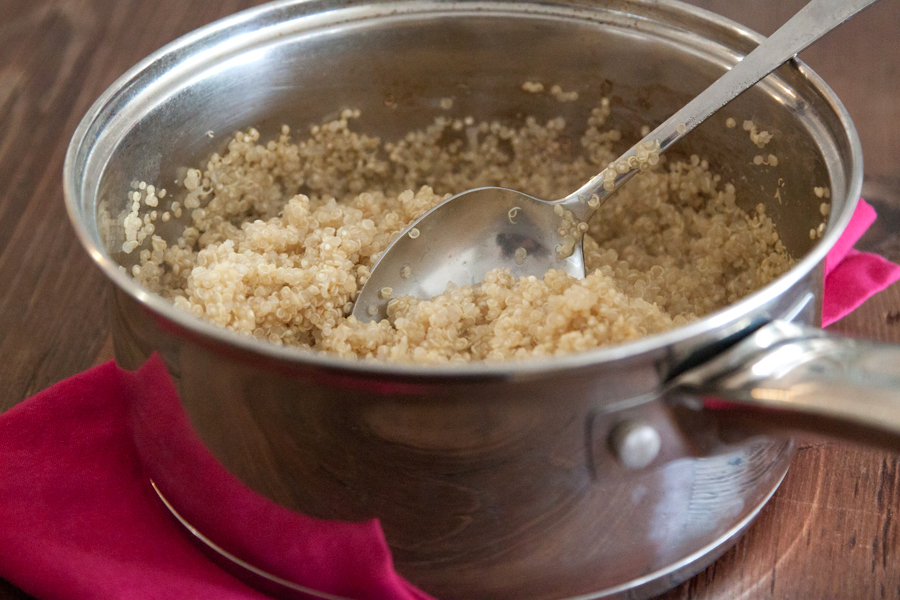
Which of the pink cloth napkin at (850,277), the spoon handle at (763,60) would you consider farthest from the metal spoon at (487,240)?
the pink cloth napkin at (850,277)

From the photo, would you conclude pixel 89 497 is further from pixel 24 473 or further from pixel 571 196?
pixel 571 196

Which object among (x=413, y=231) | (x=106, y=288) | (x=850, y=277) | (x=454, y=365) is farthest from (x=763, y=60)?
(x=106, y=288)

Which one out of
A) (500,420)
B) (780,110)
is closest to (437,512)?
(500,420)

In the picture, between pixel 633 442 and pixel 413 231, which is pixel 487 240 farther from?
pixel 633 442

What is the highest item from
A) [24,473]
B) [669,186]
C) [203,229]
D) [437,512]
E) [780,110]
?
[780,110]

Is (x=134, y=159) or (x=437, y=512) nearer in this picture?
(x=437, y=512)

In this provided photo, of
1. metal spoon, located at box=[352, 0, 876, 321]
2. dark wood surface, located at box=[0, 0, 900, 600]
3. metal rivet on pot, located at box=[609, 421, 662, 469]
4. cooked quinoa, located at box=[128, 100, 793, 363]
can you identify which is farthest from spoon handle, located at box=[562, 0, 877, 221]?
metal rivet on pot, located at box=[609, 421, 662, 469]

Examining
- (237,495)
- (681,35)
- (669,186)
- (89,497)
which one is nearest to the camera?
(237,495)
